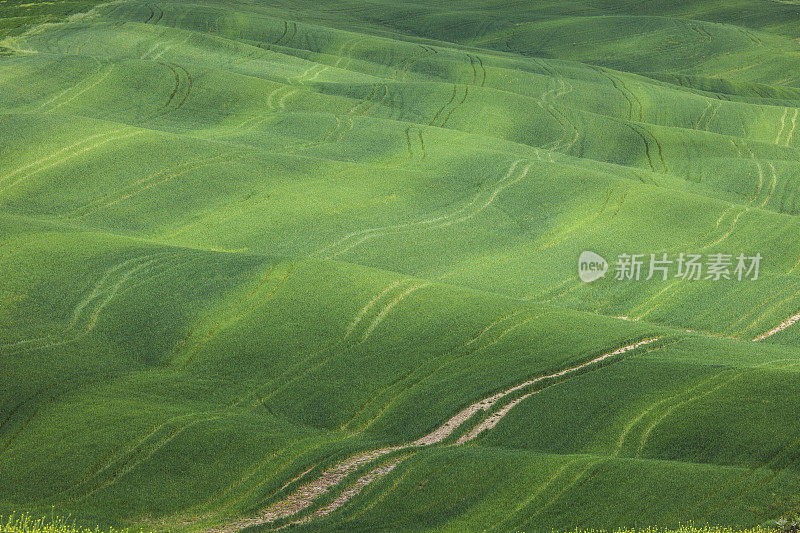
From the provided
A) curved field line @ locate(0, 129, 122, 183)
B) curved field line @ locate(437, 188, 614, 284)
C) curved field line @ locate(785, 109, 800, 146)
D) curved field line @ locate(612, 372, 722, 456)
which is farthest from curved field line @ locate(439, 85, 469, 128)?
curved field line @ locate(612, 372, 722, 456)

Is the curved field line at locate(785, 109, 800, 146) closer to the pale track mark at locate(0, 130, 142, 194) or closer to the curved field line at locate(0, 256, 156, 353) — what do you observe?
the pale track mark at locate(0, 130, 142, 194)

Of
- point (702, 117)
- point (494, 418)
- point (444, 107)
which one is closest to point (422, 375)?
point (494, 418)

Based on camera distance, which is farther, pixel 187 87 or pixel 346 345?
pixel 187 87

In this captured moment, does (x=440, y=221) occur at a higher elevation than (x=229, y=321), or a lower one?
higher

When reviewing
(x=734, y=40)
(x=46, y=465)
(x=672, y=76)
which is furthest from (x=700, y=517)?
(x=734, y=40)

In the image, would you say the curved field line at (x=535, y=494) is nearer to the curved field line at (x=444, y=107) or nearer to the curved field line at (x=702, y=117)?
the curved field line at (x=444, y=107)

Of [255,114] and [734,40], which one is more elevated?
[734,40]

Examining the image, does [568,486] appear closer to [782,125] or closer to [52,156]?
[52,156]

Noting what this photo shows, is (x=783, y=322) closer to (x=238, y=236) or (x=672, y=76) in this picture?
(x=238, y=236)
